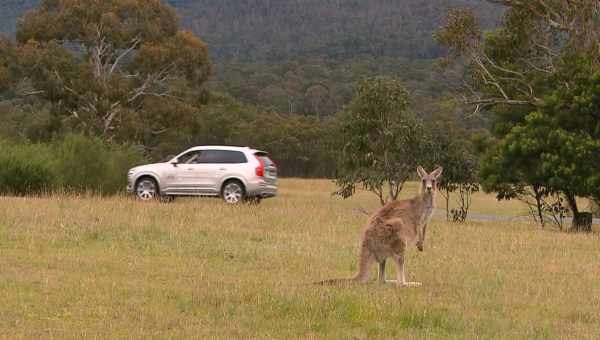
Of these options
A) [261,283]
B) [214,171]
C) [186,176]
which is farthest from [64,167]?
[261,283]

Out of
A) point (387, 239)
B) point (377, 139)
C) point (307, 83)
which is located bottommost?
point (387, 239)

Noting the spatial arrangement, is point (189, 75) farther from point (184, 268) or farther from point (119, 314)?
point (119, 314)

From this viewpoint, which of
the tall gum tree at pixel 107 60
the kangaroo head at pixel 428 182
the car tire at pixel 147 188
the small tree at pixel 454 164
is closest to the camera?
the kangaroo head at pixel 428 182

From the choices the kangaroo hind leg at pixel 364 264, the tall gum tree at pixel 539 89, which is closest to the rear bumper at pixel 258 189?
the tall gum tree at pixel 539 89

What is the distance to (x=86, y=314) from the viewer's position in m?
8.52

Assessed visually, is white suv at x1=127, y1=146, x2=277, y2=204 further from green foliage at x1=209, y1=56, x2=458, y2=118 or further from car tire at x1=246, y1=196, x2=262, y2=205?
green foliage at x1=209, y1=56, x2=458, y2=118

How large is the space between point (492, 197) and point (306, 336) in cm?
5346

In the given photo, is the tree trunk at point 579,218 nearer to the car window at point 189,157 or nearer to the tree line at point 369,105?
the tree line at point 369,105

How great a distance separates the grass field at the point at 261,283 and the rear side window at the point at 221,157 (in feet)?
26.6

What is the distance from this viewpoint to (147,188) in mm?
27141

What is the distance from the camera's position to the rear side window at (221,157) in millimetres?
26594

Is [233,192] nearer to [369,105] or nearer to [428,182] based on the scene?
[369,105]

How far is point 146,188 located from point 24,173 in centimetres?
387

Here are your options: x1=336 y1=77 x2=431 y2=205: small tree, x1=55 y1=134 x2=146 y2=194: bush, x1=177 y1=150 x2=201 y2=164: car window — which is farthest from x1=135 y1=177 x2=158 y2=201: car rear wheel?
x1=336 y1=77 x2=431 y2=205: small tree
